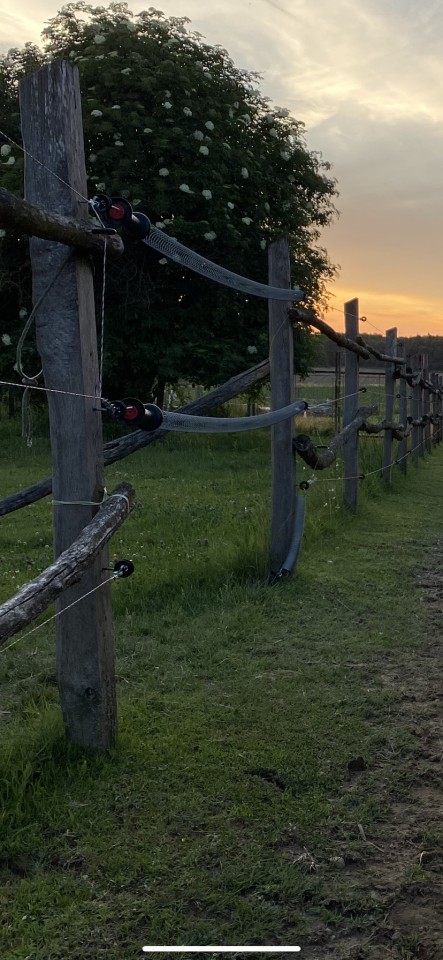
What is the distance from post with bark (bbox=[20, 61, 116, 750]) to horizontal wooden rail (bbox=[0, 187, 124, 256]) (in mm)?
72

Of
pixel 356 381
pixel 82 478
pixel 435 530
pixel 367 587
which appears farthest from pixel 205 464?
pixel 82 478

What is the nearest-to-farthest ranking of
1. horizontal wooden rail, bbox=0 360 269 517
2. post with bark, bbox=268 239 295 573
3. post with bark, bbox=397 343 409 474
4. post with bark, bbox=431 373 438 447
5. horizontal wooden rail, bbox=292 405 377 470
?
1. horizontal wooden rail, bbox=0 360 269 517
2. post with bark, bbox=268 239 295 573
3. horizontal wooden rail, bbox=292 405 377 470
4. post with bark, bbox=397 343 409 474
5. post with bark, bbox=431 373 438 447

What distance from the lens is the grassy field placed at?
2.49 metres

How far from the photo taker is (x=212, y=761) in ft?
11.2

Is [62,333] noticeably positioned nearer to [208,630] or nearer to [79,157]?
[79,157]

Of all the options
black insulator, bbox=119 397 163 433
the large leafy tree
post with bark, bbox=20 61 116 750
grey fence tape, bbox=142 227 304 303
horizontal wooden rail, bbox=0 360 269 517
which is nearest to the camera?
post with bark, bbox=20 61 116 750

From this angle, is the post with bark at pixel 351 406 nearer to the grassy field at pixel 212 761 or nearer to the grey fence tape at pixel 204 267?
the grassy field at pixel 212 761

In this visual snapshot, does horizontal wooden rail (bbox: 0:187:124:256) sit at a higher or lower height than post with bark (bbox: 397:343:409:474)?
higher

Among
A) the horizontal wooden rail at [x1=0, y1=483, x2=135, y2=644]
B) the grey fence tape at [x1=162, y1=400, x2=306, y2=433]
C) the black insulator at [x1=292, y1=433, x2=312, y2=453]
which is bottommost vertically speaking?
the horizontal wooden rail at [x1=0, y1=483, x2=135, y2=644]

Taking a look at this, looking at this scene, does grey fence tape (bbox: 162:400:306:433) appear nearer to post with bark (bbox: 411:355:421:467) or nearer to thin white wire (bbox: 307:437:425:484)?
thin white wire (bbox: 307:437:425:484)

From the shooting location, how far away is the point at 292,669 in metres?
4.47

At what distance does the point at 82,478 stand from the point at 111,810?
1.20 metres

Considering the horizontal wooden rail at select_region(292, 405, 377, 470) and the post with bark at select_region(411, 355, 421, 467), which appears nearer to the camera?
the horizontal wooden rail at select_region(292, 405, 377, 470)

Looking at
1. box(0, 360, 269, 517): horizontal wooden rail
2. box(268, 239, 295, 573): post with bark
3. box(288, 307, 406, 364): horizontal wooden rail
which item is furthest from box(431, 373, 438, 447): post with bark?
box(0, 360, 269, 517): horizontal wooden rail
